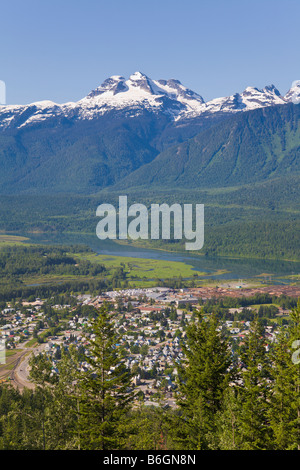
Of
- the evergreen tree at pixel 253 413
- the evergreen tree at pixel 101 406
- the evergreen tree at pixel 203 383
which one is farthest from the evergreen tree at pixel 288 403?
the evergreen tree at pixel 101 406

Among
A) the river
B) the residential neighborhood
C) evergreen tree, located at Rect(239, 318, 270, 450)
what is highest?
evergreen tree, located at Rect(239, 318, 270, 450)

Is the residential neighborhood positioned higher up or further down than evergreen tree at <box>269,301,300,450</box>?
further down

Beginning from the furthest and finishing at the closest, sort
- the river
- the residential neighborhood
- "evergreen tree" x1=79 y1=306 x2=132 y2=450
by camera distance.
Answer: the river → the residential neighborhood → "evergreen tree" x1=79 y1=306 x2=132 y2=450

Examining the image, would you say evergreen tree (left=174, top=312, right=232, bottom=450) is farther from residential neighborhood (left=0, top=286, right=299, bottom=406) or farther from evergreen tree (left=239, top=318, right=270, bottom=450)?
residential neighborhood (left=0, top=286, right=299, bottom=406)

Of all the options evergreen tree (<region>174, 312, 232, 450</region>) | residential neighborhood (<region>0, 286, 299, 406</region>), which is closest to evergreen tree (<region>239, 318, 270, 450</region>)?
evergreen tree (<region>174, 312, 232, 450</region>)

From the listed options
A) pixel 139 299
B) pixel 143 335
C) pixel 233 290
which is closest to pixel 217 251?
pixel 233 290

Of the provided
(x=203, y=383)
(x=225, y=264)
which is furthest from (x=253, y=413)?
(x=225, y=264)

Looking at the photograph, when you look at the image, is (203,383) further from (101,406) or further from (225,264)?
(225,264)

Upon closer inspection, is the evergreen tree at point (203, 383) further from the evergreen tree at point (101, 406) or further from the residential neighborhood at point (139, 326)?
the residential neighborhood at point (139, 326)

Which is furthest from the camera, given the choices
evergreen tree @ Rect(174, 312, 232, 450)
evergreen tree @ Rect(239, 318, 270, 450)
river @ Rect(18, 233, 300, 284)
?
river @ Rect(18, 233, 300, 284)

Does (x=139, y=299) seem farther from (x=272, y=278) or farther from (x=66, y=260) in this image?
(x=66, y=260)

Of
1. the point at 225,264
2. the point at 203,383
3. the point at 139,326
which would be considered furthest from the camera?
the point at 225,264
